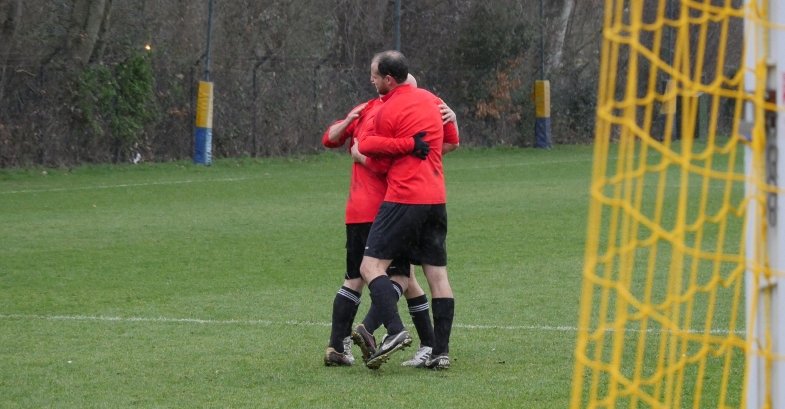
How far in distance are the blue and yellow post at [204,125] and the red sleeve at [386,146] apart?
66.3 ft

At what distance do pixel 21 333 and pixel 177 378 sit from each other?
1947 mm

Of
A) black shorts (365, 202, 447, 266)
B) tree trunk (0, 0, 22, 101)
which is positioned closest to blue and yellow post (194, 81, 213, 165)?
tree trunk (0, 0, 22, 101)

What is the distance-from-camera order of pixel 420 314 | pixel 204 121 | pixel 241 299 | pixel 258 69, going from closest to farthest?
1. pixel 420 314
2. pixel 241 299
3. pixel 204 121
4. pixel 258 69

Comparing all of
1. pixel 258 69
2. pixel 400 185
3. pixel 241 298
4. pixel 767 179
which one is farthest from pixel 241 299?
pixel 258 69

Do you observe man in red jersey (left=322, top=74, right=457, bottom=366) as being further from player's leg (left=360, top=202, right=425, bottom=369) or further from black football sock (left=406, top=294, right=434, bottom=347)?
player's leg (left=360, top=202, right=425, bottom=369)

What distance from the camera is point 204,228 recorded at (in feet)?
51.7

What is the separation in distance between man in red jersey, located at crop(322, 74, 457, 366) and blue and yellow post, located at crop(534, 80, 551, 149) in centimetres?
2794

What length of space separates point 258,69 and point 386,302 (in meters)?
23.6

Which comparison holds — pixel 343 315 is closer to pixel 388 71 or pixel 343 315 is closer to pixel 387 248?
pixel 387 248

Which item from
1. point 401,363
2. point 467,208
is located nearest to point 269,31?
point 467,208

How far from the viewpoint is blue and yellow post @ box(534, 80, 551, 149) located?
35.5 m

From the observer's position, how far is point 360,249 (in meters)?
7.73

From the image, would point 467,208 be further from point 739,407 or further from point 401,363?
point 739,407

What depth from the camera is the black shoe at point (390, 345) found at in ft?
23.6
